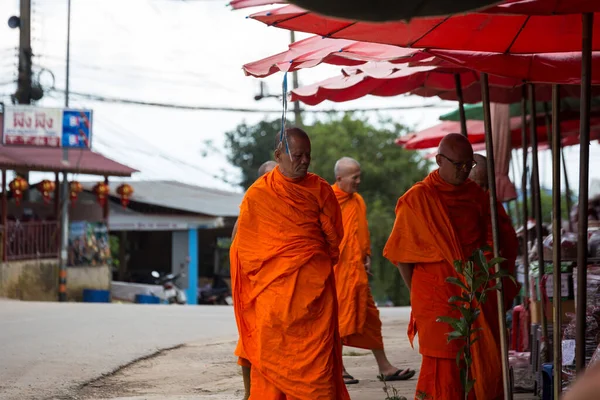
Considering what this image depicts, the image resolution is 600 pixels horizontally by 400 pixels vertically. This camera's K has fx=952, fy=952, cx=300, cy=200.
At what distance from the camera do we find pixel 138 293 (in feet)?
79.8

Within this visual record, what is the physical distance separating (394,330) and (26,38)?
14.1 meters

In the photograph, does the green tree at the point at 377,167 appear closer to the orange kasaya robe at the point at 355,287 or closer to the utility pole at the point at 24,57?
the utility pole at the point at 24,57

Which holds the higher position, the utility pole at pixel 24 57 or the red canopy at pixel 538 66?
the utility pole at pixel 24 57

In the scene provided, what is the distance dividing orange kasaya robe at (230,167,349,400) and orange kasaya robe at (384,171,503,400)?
45cm

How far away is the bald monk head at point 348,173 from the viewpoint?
748 cm

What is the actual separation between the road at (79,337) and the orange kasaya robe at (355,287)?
214 cm

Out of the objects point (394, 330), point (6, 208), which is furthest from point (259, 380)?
point (6, 208)

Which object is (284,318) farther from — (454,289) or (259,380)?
(454,289)

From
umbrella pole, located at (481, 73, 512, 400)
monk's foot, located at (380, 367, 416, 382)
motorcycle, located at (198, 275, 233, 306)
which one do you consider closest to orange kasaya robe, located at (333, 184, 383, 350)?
monk's foot, located at (380, 367, 416, 382)

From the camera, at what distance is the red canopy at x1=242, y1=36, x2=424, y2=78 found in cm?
492

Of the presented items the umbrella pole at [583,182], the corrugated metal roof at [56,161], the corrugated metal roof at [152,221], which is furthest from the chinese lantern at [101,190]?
the umbrella pole at [583,182]

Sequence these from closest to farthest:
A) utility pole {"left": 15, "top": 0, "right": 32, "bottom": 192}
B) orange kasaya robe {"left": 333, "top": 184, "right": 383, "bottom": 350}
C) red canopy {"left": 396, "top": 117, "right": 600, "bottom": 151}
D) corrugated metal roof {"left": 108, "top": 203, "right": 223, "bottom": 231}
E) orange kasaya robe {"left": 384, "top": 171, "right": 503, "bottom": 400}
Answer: orange kasaya robe {"left": 384, "top": 171, "right": 503, "bottom": 400}, orange kasaya robe {"left": 333, "top": 184, "right": 383, "bottom": 350}, red canopy {"left": 396, "top": 117, "right": 600, "bottom": 151}, utility pole {"left": 15, "top": 0, "right": 32, "bottom": 192}, corrugated metal roof {"left": 108, "top": 203, "right": 223, "bottom": 231}

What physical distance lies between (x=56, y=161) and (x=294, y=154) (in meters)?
17.7

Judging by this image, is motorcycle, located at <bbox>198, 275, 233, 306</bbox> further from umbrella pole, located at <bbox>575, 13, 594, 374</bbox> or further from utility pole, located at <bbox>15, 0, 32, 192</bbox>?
umbrella pole, located at <bbox>575, 13, 594, 374</bbox>
